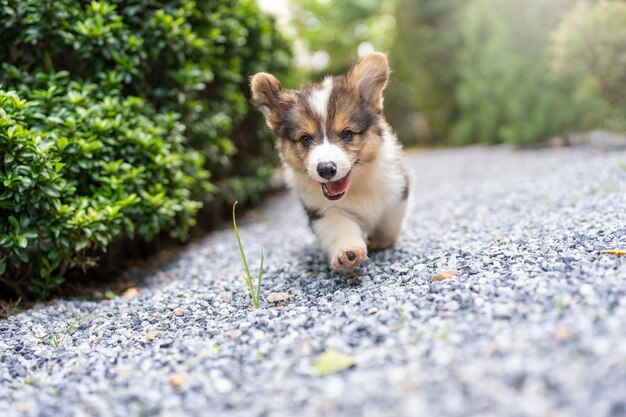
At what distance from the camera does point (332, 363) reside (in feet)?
7.35

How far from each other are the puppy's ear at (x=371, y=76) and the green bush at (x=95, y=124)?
6.11 ft

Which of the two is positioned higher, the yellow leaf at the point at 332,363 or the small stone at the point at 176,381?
the yellow leaf at the point at 332,363

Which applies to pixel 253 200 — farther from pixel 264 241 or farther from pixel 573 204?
pixel 573 204

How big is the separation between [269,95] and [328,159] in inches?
39.5

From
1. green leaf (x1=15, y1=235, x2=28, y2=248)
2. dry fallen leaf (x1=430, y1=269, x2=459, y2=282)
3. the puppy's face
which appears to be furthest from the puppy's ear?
green leaf (x1=15, y1=235, x2=28, y2=248)

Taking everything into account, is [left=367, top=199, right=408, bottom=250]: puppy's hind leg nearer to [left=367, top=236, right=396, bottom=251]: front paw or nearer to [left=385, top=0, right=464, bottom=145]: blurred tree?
[left=367, top=236, right=396, bottom=251]: front paw

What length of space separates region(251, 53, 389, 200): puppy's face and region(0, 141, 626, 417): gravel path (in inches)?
32.5

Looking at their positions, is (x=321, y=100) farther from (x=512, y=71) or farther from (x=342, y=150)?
(x=512, y=71)

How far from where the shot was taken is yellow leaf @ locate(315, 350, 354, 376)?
221 centimetres

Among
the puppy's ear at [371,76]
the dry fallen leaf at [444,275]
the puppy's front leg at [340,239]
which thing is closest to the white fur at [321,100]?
the puppy's ear at [371,76]

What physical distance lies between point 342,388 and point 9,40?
4.24m

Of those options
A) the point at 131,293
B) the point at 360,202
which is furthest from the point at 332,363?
the point at 131,293

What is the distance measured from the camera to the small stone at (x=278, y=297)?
11.6ft

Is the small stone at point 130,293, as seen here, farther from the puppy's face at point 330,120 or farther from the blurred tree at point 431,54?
the blurred tree at point 431,54
